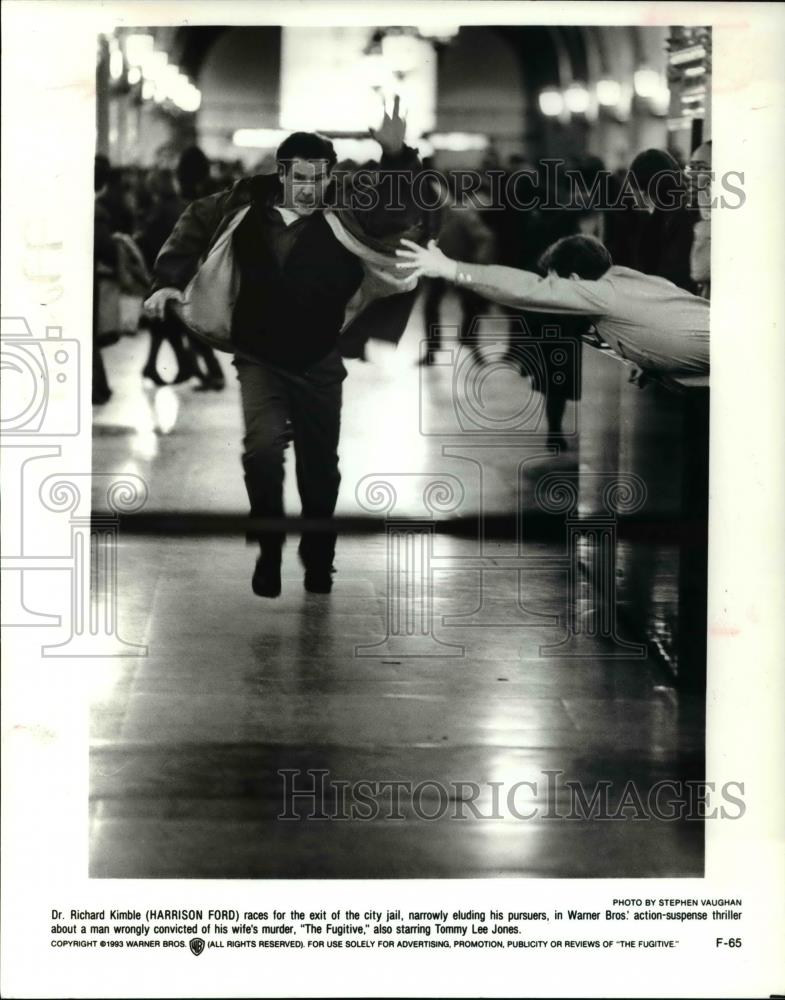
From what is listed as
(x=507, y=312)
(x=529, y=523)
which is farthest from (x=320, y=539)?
(x=507, y=312)

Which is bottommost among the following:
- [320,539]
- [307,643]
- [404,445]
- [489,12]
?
[307,643]

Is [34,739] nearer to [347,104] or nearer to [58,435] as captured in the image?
[58,435]

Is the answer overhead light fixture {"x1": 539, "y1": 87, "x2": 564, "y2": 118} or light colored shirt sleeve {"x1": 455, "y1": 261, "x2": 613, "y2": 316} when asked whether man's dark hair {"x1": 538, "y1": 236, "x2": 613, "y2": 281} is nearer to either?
light colored shirt sleeve {"x1": 455, "y1": 261, "x2": 613, "y2": 316}

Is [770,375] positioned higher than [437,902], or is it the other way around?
[770,375]

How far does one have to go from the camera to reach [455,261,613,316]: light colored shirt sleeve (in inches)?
114

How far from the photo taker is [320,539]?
2945mm

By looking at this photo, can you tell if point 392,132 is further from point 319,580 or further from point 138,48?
point 319,580

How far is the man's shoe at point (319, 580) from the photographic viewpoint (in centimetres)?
294

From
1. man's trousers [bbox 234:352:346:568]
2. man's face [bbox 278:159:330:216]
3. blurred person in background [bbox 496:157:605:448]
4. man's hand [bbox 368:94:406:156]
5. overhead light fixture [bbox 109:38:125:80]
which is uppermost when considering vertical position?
overhead light fixture [bbox 109:38:125:80]

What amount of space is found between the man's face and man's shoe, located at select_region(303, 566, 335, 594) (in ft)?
2.52

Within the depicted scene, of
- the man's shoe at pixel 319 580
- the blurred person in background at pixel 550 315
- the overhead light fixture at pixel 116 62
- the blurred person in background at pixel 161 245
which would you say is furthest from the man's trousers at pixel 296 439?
the overhead light fixture at pixel 116 62

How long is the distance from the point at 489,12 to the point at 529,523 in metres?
1.09

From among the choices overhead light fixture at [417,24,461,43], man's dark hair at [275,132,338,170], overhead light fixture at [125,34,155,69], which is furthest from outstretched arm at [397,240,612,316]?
overhead light fixture at [125,34,155,69]

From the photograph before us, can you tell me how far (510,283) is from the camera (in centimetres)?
290
